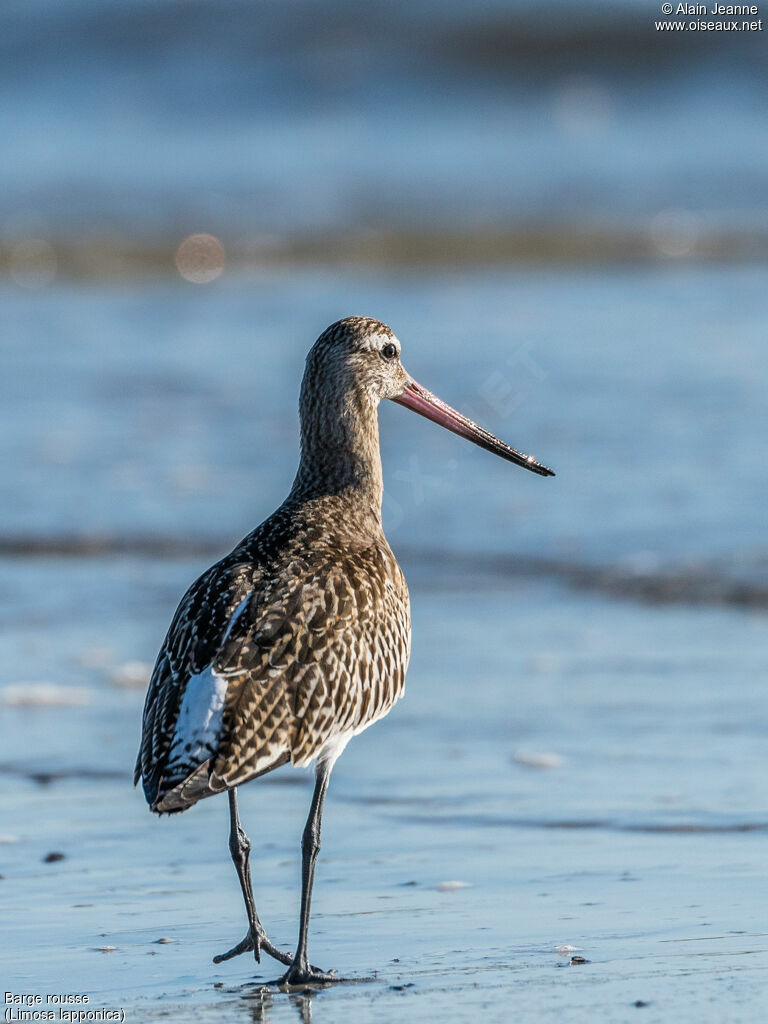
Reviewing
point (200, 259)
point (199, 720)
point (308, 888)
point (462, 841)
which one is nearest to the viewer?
point (199, 720)

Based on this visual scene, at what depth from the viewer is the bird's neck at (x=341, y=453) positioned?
470 cm

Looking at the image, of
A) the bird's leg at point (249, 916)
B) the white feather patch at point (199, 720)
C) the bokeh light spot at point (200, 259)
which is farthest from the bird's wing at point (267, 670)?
the bokeh light spot at point (200, 259)

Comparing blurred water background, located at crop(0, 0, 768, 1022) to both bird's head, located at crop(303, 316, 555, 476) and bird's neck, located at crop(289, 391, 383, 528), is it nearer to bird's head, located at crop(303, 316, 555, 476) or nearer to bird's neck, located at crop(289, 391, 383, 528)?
bird's neck, located at crop(289, 391, 383, 528)

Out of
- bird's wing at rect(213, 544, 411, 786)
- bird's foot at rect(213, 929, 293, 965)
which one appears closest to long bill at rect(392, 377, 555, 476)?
bird's wing at rect(213, 544, 411, 786)

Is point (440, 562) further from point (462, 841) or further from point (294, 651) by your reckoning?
point (294, 651)

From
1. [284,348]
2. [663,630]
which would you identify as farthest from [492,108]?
[663,630]

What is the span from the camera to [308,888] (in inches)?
158

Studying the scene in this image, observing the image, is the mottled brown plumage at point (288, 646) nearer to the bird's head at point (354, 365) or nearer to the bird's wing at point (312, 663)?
the bird's wing at point (312, 663)

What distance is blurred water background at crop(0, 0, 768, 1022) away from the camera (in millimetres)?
3994

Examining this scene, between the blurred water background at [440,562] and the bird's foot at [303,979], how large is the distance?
102mm

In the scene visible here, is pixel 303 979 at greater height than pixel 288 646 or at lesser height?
lesser

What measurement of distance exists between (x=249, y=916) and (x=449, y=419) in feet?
5.39

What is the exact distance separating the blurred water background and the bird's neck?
2.97 ft

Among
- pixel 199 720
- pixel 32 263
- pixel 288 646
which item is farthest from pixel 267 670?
pixel 32 263
